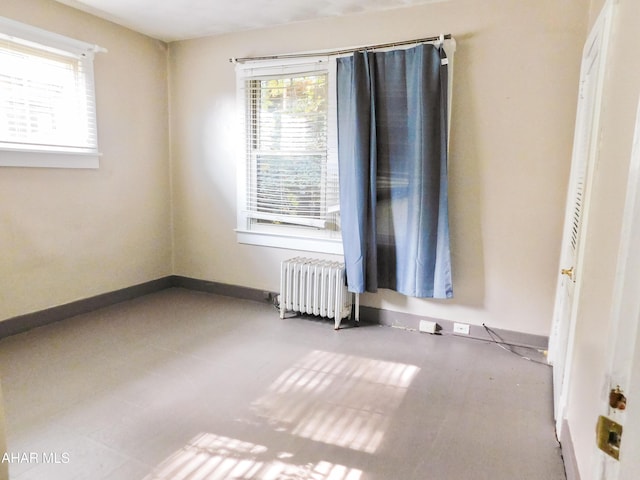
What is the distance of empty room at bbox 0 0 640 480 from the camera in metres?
1.95

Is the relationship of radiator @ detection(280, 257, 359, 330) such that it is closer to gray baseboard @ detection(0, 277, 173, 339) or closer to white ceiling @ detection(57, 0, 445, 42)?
gray baseboard @ detection(0, 277, 173, 339)

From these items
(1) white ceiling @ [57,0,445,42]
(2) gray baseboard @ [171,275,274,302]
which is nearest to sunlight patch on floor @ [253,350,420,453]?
(2) gray baseboard @ [171,275,274,302]

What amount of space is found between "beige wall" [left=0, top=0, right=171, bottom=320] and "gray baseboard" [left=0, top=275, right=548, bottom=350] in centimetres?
7

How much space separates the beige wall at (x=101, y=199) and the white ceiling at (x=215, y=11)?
0.26 metres

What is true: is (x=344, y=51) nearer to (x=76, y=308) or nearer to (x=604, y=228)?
(x=604, y=228)

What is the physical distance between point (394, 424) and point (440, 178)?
1.83 metres

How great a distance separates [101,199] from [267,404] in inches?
103

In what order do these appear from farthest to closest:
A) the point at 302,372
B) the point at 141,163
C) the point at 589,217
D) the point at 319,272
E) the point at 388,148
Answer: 1. the point at 141,163
2. the point at 319,272
3. the point at 388,148
4. the point at 302,372
5. the point at 589,217

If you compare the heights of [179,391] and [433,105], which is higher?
[433,105]

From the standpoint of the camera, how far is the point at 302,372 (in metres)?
2.78

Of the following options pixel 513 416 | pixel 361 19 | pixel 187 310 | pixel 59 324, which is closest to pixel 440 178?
pixel 361 19

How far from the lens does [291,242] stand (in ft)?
13.1

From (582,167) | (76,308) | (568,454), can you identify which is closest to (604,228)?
(582,167)

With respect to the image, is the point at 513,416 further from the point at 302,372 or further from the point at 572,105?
the point at 572,105
